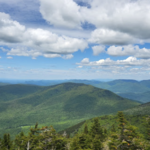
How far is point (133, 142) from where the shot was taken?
26422 millimetres

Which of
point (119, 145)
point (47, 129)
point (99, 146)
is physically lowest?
point (99, 146)

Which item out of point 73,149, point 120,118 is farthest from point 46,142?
point 120,118

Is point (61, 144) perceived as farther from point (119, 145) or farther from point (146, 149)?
point (146, 149)

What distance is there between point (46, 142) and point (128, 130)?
24.3 m

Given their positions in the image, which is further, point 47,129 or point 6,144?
point 6,144

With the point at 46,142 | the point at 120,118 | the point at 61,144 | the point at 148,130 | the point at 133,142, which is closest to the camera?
the point at 133,142

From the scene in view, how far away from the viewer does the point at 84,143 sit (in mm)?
52156

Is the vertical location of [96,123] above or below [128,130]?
below

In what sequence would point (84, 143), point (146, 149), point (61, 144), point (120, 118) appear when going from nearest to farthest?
point (120, 118) < point (146, 149) < point (61, 144) < point (84, 143)

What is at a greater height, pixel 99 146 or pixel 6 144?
pixel 99 146

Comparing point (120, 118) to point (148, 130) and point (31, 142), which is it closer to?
point (148, 130)

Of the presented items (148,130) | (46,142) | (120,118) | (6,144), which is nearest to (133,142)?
(120,118)

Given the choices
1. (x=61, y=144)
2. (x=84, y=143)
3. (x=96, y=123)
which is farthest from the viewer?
(x=96, y=123)

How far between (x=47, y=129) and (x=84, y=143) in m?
19.7
